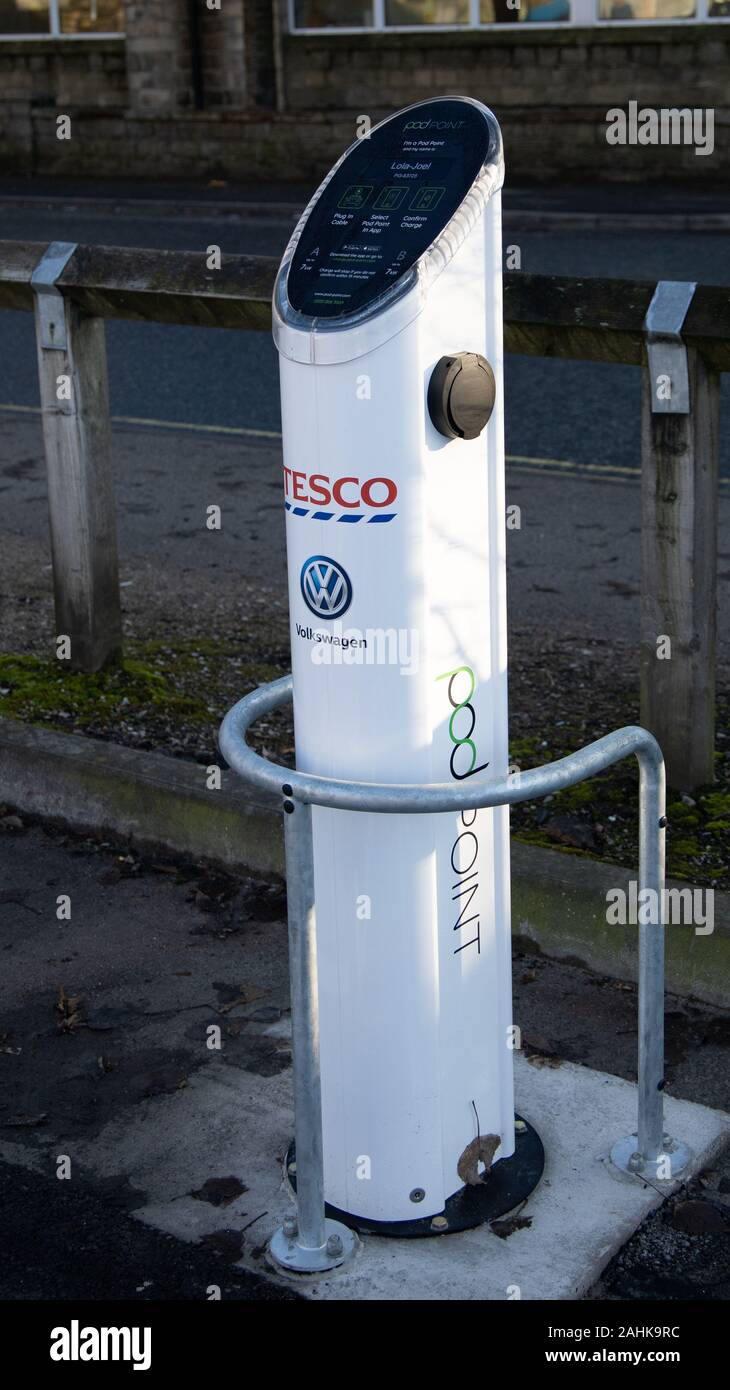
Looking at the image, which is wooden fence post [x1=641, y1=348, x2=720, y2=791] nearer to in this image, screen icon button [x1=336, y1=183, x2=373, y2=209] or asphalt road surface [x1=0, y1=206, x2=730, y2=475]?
screen icon button [x1=336, y1=183, x2=373, y2=209]

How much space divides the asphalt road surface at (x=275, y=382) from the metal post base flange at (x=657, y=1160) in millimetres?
5627

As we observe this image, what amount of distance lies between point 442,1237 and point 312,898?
735 mm

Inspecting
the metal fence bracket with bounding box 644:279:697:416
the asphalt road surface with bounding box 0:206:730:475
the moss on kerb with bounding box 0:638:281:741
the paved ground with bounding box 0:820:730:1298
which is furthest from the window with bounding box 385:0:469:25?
the paved ground with bounding box 0:820:730:1298

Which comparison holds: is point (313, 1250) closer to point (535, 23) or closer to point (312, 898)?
point (312, 898)

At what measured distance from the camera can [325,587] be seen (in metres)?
2.86

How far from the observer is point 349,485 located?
2773 millimetres

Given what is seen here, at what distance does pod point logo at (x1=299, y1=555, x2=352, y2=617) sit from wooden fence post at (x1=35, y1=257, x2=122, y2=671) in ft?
8.48

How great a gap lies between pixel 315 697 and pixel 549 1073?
47.2 inches

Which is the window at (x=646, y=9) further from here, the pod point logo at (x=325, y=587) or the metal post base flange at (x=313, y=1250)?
the metal post base flange at (x=313, y=1250)

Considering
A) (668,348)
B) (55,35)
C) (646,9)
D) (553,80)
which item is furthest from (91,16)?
(668,348)

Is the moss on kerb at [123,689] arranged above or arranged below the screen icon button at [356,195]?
below

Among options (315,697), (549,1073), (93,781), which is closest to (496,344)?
(315,697)

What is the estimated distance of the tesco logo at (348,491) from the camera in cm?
276

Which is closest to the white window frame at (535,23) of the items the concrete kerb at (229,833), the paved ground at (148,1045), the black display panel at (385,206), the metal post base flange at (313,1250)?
the concrete kerb at (229,833)
